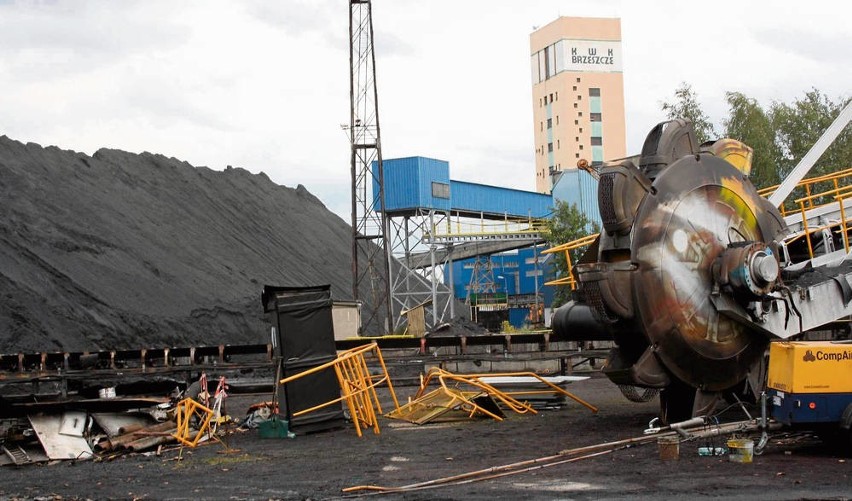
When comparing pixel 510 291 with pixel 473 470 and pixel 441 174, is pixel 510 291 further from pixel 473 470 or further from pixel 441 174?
pixel 473 470

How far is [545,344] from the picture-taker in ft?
95.1

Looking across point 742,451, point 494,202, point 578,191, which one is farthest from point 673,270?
point 578,191

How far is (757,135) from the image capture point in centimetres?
4756

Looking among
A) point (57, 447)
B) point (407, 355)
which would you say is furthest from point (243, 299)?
point (57, 447)

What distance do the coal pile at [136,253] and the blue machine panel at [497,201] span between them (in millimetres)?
12432

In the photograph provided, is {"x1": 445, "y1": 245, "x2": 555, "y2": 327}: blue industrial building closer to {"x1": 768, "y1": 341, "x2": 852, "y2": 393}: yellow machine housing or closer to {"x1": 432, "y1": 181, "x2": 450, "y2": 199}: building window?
A: {"x1": 432, "y1": 181, "x2": 450, "y2": 199}: building window

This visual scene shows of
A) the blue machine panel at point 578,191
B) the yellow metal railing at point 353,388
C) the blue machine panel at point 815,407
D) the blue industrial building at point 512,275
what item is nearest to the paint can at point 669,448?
the blue machine panel at point 815,407

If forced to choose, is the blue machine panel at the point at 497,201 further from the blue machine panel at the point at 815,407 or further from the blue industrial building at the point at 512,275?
the blue machine panel at the point at 815,407

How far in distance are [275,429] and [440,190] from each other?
37.6 m

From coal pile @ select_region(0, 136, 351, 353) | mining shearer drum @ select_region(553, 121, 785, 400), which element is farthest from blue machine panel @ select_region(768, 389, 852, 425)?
coal pile @ select_region(0, 136, 351, 353)

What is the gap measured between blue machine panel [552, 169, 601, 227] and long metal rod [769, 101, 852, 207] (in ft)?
146

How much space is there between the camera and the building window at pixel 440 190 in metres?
53.6

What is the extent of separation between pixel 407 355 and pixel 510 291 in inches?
1775

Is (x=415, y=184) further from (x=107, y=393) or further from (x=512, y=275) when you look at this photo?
(x=107, y=393)
